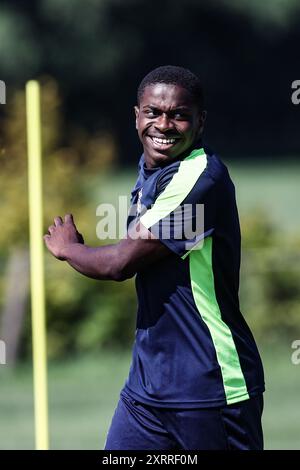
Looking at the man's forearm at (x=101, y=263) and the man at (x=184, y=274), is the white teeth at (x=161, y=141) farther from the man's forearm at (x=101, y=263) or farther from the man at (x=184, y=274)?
the man's forearm at (x=101, y=263)

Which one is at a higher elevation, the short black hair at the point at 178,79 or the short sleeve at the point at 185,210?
the short black hair at the point at 178,79

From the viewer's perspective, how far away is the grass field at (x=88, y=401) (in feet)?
27.7

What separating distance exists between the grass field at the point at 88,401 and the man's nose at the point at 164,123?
4042 mm

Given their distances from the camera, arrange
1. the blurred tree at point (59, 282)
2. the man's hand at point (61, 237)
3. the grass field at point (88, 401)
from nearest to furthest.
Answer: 1. the man's hand at point (61, 237)
2. the grass field at point (88, 401)
3. the blurred tree at point (59, 282)

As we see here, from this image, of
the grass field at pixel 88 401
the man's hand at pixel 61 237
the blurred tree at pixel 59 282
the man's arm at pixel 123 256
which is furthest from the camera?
the blurred tree at pixel 59 282

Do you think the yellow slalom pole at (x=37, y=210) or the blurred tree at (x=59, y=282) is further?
the blurred tree at (x=59, y=282)

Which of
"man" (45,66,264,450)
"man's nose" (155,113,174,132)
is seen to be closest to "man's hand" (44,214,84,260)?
"man" (45,66,264,450)

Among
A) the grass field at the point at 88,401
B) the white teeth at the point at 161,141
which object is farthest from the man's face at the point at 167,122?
the grass field at the point at 88,401

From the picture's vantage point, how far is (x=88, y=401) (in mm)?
10023

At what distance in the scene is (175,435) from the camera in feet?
14.7

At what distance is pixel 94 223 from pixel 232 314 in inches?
263

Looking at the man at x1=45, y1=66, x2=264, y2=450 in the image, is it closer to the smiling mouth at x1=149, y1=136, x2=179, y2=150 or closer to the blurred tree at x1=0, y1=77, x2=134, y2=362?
the smiling mouth at x1=149, y1=136, x2=179, y2=150

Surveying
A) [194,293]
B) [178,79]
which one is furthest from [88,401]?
[178,79]

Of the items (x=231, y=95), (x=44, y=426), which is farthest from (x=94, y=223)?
(x=231, y=95)
